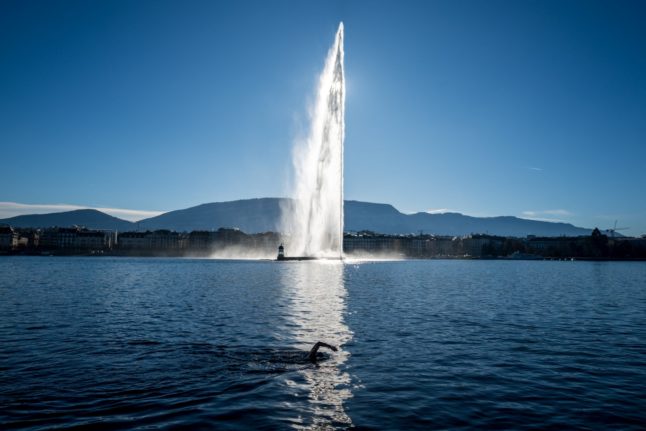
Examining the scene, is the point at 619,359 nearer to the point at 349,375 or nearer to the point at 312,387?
the point at 349,375

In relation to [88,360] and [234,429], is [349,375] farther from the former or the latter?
[88,360]

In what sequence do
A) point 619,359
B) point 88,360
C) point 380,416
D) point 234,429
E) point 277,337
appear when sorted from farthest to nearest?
point 277,337
point 619,359
point 88,360
point 380,416
point 234,429

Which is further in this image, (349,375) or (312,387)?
(349,375)

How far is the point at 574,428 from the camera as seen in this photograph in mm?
12805

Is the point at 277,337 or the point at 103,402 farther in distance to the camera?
the point at 277,337

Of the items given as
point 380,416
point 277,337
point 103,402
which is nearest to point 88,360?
point 103,402

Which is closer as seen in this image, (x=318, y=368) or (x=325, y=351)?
(x=318, y=368)

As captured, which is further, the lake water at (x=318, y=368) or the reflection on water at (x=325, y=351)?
the reflection on water at (x=325, y=351)

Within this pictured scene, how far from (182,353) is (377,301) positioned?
25.6 metres

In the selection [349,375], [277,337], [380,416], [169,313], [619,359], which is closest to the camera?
[380,416]

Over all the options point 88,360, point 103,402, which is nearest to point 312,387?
point 103,402

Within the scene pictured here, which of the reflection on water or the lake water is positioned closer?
the lake water

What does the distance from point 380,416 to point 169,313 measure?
79.7 feet

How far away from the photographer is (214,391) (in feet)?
50.9
